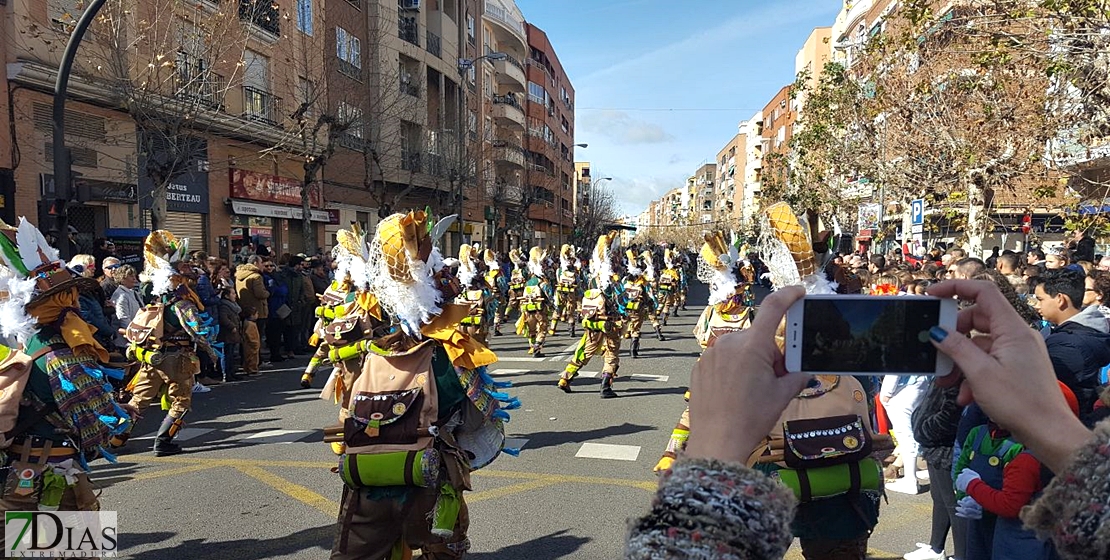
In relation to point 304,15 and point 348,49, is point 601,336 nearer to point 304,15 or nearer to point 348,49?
point 304,15

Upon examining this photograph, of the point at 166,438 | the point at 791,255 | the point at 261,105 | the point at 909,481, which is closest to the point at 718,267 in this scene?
the point at 909,481

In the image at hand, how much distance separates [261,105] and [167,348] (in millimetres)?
15158

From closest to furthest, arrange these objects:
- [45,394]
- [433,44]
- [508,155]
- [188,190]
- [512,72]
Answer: [45,394]
[188,190]
[433,44]
[508,155]
[512,72]

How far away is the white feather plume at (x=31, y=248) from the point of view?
366cm

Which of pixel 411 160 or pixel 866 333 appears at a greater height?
pixel 411 160

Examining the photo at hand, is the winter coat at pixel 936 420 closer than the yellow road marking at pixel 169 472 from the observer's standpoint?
Yes

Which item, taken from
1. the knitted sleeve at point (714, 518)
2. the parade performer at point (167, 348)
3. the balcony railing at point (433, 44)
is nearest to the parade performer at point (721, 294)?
the knitted sleeve at point (714, 518)

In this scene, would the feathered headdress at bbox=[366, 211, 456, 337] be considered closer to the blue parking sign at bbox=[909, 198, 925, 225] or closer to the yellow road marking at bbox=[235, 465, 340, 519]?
the yellow road marking at bbox=[235, 465, 340, 519]

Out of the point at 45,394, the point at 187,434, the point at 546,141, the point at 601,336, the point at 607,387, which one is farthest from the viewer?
the point at 546,141

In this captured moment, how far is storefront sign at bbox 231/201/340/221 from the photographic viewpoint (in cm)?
1959

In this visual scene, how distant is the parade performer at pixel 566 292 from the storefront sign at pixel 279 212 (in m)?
9.46

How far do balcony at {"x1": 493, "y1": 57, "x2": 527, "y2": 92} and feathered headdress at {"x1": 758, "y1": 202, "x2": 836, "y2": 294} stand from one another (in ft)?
133

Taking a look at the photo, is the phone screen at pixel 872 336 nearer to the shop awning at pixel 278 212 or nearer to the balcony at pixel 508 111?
the shop awning at pixel 278 212

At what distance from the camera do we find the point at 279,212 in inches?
854
